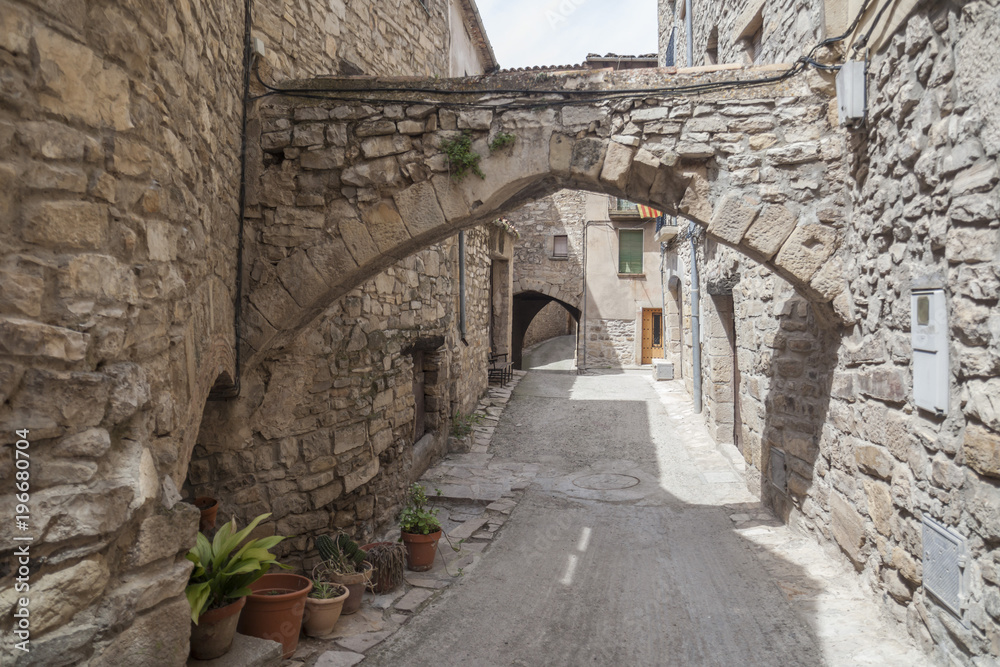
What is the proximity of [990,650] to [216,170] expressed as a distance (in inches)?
157

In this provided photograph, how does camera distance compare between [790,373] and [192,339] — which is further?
[790,373]

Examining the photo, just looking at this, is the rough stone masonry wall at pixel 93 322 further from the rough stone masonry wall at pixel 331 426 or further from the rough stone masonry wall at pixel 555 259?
the rough stone masonry wall at pixel 555 259

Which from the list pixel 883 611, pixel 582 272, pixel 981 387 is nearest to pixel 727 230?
pixel 981 387

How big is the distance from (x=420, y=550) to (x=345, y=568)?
68cm

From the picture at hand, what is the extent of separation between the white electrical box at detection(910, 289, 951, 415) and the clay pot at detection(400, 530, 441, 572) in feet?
10.4

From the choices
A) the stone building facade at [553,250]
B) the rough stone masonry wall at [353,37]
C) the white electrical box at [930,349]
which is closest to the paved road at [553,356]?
the stone building facade at [553,250]

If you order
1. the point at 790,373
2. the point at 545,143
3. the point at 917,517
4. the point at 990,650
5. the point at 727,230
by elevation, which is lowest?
the point at 990,650

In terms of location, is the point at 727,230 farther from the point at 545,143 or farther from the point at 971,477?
the point at 971,477

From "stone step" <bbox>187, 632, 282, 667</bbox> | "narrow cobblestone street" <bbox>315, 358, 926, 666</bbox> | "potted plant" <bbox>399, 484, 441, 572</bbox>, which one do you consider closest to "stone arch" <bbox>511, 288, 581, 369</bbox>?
"narrow cobblestone street" <bbox>315, 358, 926, 666</bbox>

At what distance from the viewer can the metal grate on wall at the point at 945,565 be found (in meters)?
2.83

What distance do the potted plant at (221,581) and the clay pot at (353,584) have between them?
1.30 meters

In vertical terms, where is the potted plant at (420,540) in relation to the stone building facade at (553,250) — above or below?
below

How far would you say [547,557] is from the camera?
5.06m

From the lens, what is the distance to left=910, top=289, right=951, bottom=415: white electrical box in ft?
9.69
